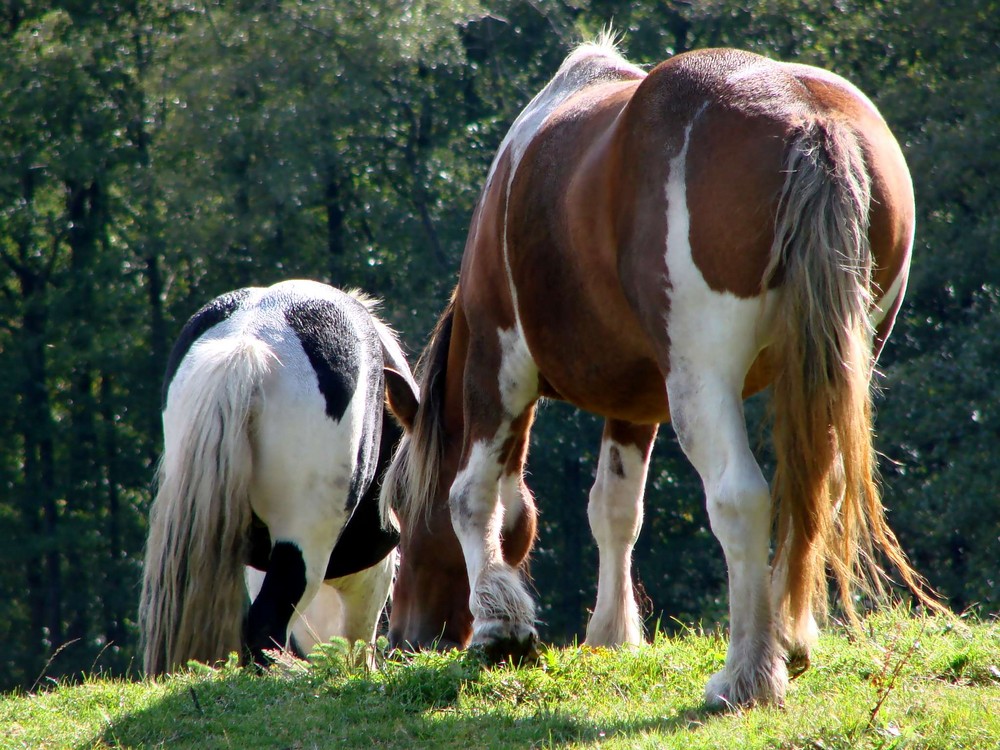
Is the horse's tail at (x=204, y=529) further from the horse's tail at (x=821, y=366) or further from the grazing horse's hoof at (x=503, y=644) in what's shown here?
the horse's tail at (x=821, y=366)

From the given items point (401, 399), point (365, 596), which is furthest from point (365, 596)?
Result: point (401, 399)

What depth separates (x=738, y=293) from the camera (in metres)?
3.34

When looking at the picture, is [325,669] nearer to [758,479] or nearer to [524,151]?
[758,479]

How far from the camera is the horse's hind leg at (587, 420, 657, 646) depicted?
489 centimetres

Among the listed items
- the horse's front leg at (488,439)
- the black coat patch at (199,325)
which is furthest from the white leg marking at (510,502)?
the black coat patch at (199,325)

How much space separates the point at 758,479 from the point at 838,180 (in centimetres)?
88

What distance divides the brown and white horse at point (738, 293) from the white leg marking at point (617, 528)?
70 cm

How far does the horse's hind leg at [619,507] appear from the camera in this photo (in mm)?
4887

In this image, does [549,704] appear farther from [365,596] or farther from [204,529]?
[365,596]

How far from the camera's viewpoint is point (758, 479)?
336 centimetres

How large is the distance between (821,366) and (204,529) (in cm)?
258

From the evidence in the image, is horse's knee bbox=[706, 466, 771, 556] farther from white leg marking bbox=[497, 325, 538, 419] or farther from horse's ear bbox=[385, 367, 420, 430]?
horse's ear bbox=[385, 367, 420, 430]

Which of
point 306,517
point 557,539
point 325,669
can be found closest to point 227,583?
point 306,517

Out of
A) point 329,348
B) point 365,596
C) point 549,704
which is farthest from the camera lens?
point 365,596
